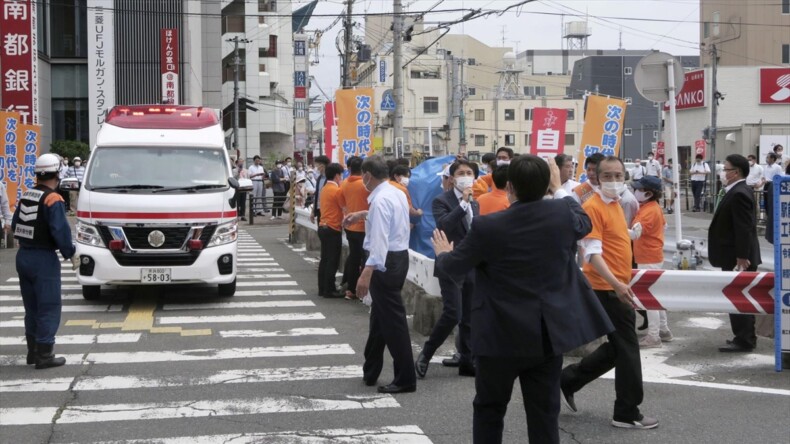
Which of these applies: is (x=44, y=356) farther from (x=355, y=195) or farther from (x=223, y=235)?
(x=355, y=195)

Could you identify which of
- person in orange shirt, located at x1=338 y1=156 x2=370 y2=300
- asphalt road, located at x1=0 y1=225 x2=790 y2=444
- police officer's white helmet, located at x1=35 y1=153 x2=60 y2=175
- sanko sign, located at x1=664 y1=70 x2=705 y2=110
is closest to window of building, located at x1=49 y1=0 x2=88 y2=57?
sanko sign, located at x1=664 y1=70 x2=705 y2=110

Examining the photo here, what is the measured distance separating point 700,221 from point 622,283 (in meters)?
23.5

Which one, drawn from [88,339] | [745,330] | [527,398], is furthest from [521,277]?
[88,339]

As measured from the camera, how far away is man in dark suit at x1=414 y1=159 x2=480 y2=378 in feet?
26.9

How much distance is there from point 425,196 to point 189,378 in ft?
13.5

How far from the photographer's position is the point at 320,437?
21.8 ft

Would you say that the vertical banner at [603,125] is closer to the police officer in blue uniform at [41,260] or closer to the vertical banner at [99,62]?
the police officer in blue uniform at [41,260]

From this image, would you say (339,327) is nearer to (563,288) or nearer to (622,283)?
(622,283)

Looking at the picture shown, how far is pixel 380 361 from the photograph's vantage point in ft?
27.0

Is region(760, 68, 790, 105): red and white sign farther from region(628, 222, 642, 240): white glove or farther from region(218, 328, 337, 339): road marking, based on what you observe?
region(628, 222, 642, 240): white glove

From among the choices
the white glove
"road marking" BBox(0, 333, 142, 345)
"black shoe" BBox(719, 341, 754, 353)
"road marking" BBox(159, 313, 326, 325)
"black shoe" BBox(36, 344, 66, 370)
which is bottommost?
"road marking" BBox(159, 313, 326, 325)

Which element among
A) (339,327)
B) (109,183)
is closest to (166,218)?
(109,183)

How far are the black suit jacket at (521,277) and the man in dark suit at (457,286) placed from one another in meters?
3.04

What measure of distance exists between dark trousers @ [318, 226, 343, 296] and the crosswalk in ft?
2.18
